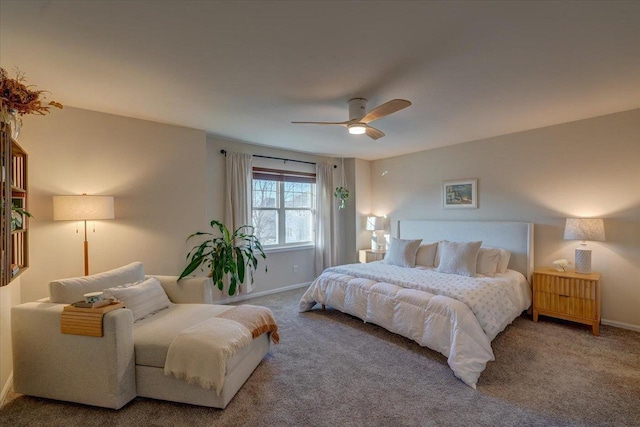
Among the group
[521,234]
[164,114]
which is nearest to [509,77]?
[521,234]

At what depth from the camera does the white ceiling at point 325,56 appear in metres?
1.66

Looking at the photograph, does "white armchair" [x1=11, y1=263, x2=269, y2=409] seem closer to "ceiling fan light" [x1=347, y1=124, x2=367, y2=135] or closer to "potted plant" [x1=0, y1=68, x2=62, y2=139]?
"potted plant" [x1=0, y1=68, x2=62, y2=139]

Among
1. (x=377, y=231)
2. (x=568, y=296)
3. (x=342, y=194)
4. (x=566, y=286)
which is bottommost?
(x=568, y=296)

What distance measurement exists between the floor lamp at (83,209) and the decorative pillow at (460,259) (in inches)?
157

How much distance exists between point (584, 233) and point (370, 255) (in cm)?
304

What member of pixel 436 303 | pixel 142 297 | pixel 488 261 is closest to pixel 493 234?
pixel 488 261

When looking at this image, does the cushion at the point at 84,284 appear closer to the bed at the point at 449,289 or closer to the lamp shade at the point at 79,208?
the lamp shade at the point at 79,208

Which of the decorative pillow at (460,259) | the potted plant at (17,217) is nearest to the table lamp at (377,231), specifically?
the decorative pillow at (460,259)

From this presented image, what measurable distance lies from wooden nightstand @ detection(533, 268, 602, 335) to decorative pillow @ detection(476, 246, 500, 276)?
1.50 ft

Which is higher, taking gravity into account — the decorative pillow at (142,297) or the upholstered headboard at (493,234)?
the upholstered headboard at (493,234)

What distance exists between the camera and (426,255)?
4371 millimetres

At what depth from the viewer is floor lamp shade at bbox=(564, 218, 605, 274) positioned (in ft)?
10.9

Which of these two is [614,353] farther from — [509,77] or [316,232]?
[316,232]

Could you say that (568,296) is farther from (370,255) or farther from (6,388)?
(6,388)
